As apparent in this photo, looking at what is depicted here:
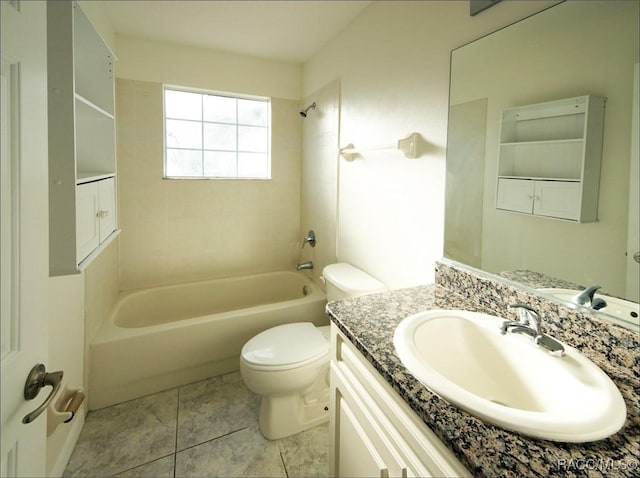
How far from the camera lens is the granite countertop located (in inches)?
21.4

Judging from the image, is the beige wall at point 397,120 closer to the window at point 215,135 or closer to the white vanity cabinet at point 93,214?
the window at point 215,135

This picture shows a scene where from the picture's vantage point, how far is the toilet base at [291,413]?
5.62ft

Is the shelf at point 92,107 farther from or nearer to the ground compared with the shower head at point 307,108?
nearer to the ground

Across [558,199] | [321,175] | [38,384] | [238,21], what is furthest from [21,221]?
[321,175]

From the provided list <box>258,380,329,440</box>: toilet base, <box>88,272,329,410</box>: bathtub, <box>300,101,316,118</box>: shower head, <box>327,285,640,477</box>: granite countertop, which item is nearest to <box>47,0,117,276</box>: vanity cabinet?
<box>88,272,329,410</box>: bathtub

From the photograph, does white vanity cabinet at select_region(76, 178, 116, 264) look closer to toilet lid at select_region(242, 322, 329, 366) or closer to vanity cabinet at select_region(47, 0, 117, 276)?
vanity cabinet at select_region(47, 0, 117, 276)

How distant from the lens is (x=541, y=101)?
1017mm

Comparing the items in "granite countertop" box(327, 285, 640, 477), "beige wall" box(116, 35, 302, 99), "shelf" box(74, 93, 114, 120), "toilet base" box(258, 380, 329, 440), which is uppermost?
"beige wall" box(116, 35, 302, 99)

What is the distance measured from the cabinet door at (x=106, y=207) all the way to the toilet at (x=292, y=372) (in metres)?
0.89

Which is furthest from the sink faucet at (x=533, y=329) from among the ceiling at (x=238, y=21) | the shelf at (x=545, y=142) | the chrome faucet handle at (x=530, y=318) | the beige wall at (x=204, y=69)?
the beige wall at (x=204, y=69)

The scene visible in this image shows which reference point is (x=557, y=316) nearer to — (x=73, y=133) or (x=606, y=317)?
(x=606, y=317)

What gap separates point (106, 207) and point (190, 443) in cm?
124

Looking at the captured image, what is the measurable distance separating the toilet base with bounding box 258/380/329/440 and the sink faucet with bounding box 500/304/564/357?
122 cm

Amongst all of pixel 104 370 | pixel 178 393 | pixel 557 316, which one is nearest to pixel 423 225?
pixel 557 316
